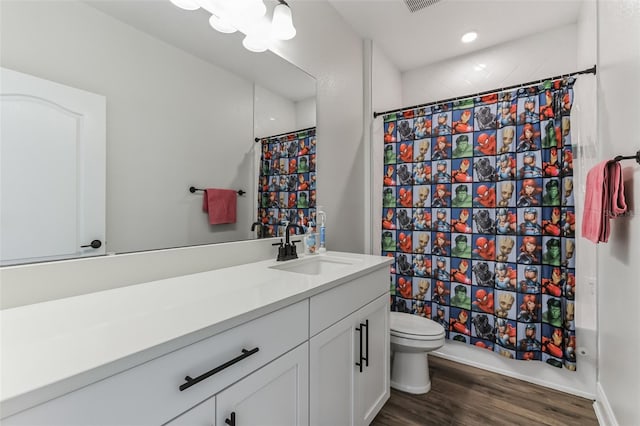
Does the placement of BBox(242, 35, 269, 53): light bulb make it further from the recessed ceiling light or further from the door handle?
the recessed ceiling light

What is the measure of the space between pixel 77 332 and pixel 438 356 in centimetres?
240

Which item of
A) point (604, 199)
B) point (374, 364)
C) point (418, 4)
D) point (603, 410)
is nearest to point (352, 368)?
point (374, 364)

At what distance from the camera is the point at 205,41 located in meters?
1.29

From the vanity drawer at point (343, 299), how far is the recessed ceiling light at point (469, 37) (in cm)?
208

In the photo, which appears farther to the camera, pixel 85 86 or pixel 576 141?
pixel 576 141

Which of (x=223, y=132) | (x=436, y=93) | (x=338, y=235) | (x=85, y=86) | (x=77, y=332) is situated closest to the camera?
(x=77, y=332)

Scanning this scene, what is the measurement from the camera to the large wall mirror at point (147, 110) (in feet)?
2.76

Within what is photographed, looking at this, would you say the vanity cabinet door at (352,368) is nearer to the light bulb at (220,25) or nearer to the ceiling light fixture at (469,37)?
the light bulb at (220,25)

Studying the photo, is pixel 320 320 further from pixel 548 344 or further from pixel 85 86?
pixel 548 344

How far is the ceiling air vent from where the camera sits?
2.00 meters

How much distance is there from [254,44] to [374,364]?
1753 millimetres

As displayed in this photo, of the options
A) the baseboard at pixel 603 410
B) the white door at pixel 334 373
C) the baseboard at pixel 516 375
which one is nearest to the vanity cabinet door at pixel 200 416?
the white door at pixel 334 373

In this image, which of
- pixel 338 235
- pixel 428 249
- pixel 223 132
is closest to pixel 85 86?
pixel 223 132

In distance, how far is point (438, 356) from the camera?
2.31 m
